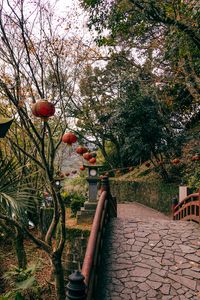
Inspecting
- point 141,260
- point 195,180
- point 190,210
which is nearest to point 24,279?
point 141,260

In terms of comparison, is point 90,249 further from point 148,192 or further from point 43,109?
point 148,192

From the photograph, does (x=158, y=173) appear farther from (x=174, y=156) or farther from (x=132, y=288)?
(x=132, y=288)

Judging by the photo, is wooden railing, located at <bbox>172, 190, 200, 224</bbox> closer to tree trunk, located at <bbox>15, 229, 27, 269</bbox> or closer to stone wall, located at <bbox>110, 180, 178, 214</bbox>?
stone wall, located at <bbox>110, 180, 178, 214</bbox>

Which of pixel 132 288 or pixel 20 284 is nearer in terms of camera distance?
pixel 132 288

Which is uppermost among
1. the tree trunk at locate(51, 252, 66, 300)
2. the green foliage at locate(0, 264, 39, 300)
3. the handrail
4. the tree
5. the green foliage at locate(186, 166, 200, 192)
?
the tree

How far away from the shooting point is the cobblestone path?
480cm

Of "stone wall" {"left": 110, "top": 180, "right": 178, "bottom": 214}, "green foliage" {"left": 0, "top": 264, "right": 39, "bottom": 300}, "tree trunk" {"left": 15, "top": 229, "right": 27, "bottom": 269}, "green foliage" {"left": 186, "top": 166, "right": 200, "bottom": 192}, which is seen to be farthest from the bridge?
"stone wall" {"left": 110, "top": 180, "right": 178, "bottom": 214}

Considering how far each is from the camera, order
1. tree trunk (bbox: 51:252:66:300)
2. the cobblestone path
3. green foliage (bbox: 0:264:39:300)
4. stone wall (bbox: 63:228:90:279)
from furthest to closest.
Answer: stone wall (bbox: 63:228:90:279)
green foliage (bbox: 0:264:39:300)
tree trunk (bbox: 51:252:66:300)
the cobblestone path

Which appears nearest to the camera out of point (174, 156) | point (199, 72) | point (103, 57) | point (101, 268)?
point (101, 268)

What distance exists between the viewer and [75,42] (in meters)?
8.59

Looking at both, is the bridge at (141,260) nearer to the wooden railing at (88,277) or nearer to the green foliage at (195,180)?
the wooden railing at (88,277)

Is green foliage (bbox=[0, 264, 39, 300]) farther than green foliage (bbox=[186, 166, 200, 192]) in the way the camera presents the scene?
No

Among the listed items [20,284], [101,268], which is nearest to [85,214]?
[20,284]

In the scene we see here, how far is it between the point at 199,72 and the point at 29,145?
7714 mm
